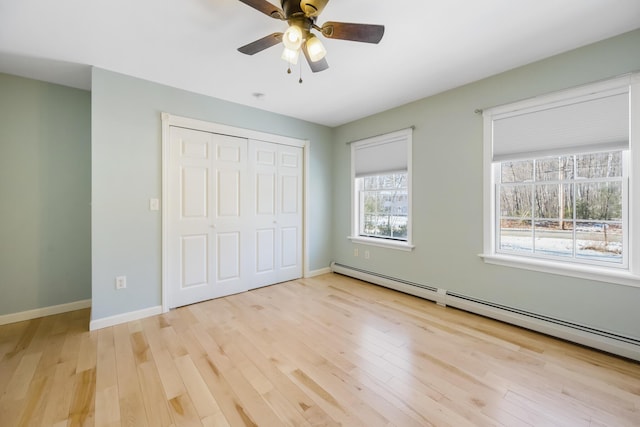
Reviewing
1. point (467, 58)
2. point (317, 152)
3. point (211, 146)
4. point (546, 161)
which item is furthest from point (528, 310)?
point (211, 146)

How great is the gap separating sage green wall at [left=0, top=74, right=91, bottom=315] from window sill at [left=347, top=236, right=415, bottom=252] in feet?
11.6

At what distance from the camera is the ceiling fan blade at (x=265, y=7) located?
1.49 meters

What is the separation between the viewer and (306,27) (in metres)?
1.68

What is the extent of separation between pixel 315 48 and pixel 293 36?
177 mm

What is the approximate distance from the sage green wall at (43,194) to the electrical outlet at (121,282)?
0.80 metres

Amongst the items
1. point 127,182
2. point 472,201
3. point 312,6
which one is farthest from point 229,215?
point 472,201

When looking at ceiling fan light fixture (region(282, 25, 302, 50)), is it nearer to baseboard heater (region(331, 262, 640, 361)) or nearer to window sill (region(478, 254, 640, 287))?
window sill (region(478, 254, 640, 287))

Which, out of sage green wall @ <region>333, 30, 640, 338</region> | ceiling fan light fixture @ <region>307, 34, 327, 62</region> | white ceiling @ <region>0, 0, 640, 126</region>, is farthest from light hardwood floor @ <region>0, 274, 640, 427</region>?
white ceiling @ <region>0, 0, 640, 126</region>

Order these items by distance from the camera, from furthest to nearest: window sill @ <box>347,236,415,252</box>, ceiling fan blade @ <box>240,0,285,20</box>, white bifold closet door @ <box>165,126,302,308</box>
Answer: window sill @ <box>347,236,415,252</box> < white bifold closet door @ <box>165,126,302,308</box> < ceiling fan blade @ <box>240,0,285,20</box>

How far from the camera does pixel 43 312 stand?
286 cm

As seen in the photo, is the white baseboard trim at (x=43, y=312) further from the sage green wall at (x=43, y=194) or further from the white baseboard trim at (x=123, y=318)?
the white baseboard trim at (x=123, y=318)

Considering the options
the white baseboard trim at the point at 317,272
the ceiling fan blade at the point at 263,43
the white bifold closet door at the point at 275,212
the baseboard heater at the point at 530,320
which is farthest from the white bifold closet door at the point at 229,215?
the baseboard heater at the point at 530,320

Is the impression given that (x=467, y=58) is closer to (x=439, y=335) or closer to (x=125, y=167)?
(x=439, y=335)

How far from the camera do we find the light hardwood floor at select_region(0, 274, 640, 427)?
4.98 feet
